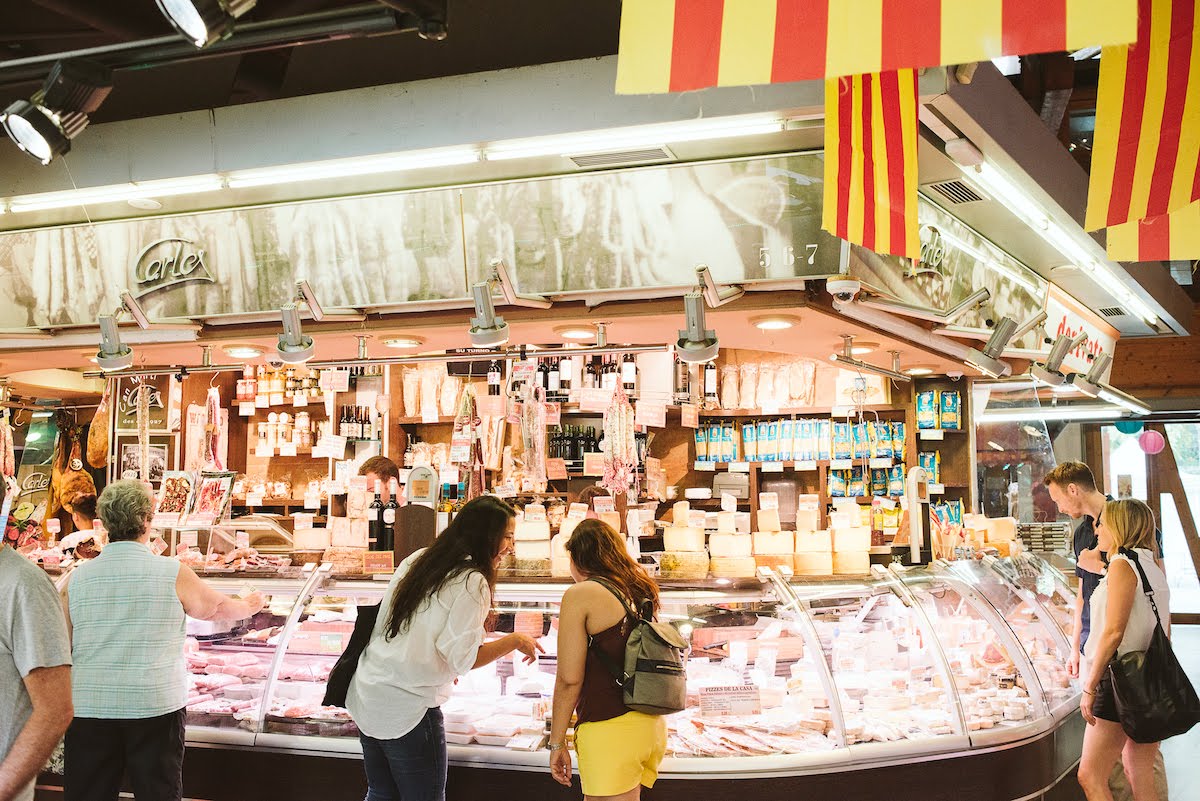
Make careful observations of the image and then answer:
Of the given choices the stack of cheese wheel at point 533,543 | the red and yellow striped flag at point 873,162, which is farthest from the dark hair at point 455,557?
the red and yellow striped flag at point 873,162

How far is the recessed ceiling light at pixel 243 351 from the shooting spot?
21.6ft

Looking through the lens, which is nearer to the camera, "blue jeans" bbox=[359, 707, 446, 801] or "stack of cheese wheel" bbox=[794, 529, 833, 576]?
"blue jeans" bbox=[359, 707, 446, 801]

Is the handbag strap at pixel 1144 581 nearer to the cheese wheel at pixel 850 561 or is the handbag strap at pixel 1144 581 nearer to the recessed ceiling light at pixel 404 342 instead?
the cheese wheel at pixel 850 561

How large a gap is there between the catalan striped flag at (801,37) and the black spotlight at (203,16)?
2.24m

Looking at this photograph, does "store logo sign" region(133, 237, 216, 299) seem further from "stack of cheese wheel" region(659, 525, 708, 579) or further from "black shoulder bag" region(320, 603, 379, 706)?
"stack of cheese wheel" region(659, 525, 708, 579)

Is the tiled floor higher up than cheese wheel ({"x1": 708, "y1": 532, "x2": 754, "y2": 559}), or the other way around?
cheese wheel ({"x1": 708, "y1": 532, "x2": 754, "y2": 559})

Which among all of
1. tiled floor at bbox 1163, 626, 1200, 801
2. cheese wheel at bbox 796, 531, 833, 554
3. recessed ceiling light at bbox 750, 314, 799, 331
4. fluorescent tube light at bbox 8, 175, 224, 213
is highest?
fluorescent tube light at bbox 8, 175, 224, 213

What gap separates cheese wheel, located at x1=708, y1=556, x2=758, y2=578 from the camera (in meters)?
5.00

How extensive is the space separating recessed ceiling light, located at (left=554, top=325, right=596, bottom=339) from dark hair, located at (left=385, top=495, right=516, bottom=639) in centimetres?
212

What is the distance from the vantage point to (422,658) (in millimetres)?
3705

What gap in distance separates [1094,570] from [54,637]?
5209 millimetres

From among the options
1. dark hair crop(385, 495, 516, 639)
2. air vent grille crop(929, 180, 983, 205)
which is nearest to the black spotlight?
dark hair crop(385, 495, 516, 639)

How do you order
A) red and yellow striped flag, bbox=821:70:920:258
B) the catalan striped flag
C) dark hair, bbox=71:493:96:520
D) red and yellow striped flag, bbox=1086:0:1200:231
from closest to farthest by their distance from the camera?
the catalan striped flag → red and yellow striped flag, bbox=1086:0:1200:231 → red and yellow striped flag, bbox=821:70:920:258 → dark hair, bbox=71:493:96:520

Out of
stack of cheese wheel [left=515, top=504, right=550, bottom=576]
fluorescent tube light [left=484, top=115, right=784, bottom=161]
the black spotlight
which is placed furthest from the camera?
→ stack of cheese wheel [left=515, top=504, right=550, bottom=576]
